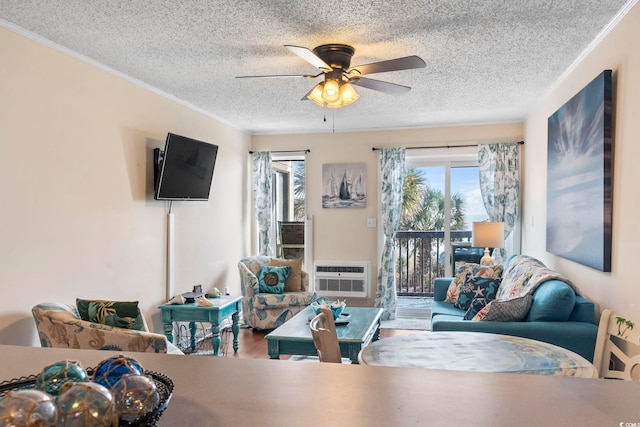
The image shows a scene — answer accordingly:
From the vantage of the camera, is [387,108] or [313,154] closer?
[387,108]

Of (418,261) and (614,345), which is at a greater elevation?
(614,345)

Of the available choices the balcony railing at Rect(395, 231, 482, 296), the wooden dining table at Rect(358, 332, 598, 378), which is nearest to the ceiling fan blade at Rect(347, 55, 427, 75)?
the wooden dining table at Rect(358, 332, 598, 378)

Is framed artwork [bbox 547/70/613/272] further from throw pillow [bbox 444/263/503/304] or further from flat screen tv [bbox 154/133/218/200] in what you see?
flat screen tv [bbox 154/133/218/200]

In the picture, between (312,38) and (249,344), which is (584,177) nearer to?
(312,38)

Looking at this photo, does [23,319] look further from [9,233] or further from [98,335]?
[98,335]

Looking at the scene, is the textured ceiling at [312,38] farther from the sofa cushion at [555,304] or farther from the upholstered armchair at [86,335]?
the upholstered armchair at [86,335]

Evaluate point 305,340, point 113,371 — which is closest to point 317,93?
point 305,340

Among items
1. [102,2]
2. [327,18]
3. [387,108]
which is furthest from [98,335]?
[387,108]

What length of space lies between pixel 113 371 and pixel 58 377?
8 cm

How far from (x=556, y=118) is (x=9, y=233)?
4.03m

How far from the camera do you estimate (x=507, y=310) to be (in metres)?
2.96

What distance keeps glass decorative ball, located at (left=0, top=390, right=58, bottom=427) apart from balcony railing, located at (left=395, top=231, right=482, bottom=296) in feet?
19.1

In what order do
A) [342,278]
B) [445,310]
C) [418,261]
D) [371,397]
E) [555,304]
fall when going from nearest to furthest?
1. [371,397]
2. [555,304]
3. [445,310]
4. [342,278]
5. [418,261]

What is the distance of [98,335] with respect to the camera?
246 cm
